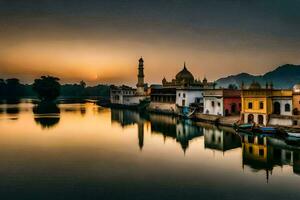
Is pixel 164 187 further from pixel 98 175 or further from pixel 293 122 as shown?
pixel 293 122

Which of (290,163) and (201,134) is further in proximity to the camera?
(201,134)

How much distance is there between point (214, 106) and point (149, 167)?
23.4 m

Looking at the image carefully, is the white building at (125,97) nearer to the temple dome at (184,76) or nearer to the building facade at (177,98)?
the temple dome at (184,76)

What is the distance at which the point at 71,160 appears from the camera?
63.8 ft

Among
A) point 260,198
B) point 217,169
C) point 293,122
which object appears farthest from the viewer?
point 293,122

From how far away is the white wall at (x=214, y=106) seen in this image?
37906 mm

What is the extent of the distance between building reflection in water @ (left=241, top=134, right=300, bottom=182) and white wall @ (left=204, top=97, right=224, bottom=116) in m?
12.4

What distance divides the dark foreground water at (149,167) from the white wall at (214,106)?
8.47 metres

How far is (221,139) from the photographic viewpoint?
26.5 meters

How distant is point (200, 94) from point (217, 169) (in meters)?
35.4

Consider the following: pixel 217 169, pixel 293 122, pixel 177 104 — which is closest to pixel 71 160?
pixel 217 169

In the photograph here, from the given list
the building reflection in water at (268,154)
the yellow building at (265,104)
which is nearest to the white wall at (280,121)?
the yellow building at (265,104)

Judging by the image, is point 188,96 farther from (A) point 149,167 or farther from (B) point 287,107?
(A) point 149,167

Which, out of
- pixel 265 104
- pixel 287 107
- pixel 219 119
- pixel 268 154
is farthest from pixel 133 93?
pixel 268 154
